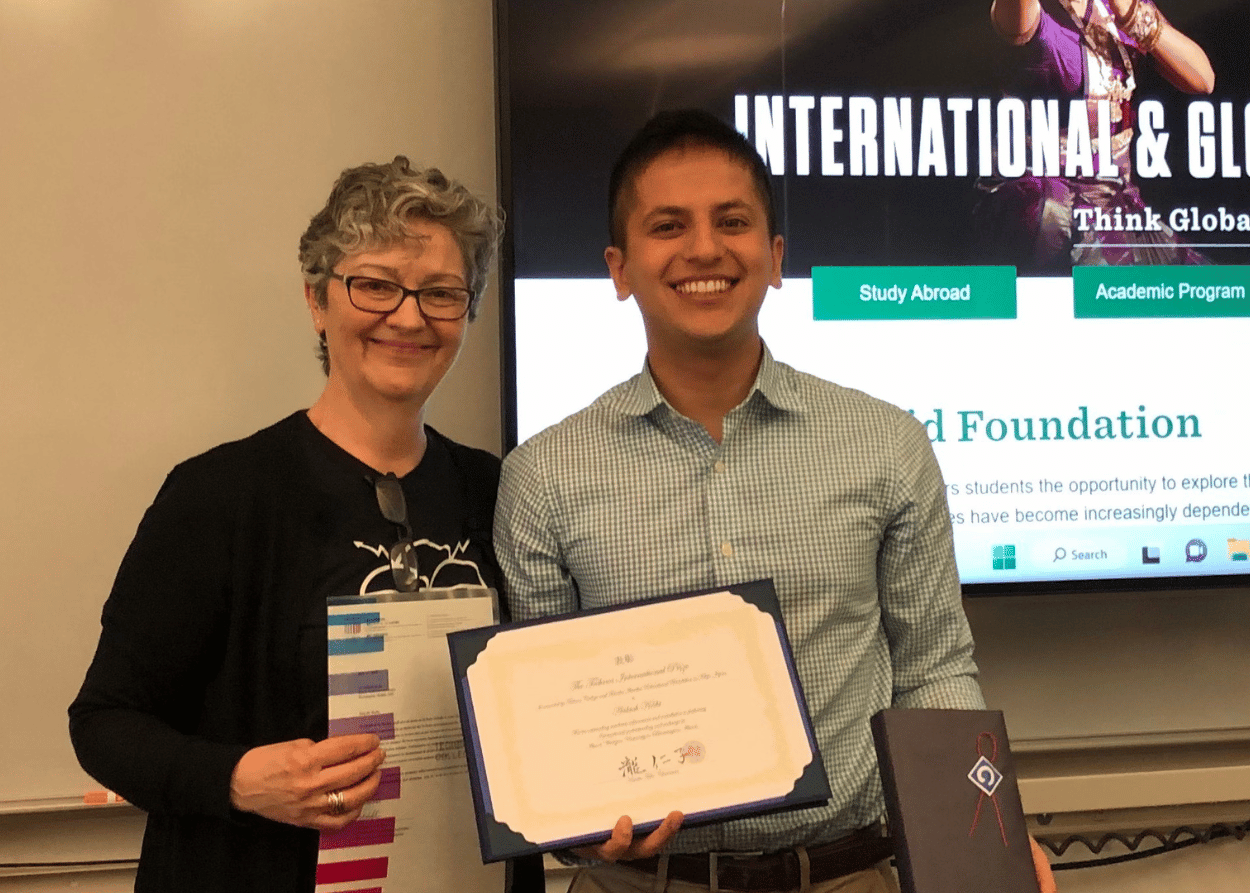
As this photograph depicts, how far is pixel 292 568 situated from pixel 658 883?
608mm

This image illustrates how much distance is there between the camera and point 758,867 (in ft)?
4.48

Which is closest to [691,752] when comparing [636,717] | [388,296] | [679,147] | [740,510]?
[636,717]

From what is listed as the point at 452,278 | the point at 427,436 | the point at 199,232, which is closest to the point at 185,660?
the point at 427,436

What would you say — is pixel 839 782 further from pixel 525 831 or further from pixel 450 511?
pixel 450 511

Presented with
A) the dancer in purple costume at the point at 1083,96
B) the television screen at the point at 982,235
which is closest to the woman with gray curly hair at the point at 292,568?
the television screen at the point at 982,235

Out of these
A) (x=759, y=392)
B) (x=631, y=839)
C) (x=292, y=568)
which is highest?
(x=759, y=392)

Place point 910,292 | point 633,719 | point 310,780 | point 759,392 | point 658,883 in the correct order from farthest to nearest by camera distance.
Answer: point 910,292 < point 759,392 < point 658,883 < point 633,719 < point 310,780

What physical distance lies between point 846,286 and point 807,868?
1.19 m

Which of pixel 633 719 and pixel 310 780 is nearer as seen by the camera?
pixel 310 780

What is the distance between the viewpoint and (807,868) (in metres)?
1.37

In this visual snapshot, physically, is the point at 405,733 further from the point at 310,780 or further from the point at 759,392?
the point at 759,392

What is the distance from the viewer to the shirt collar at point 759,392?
4.86ft

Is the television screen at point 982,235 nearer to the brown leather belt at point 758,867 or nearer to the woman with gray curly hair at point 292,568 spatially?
the woman with gray curly hair at point 292,568

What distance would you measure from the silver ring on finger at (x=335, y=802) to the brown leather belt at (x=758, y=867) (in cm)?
41
